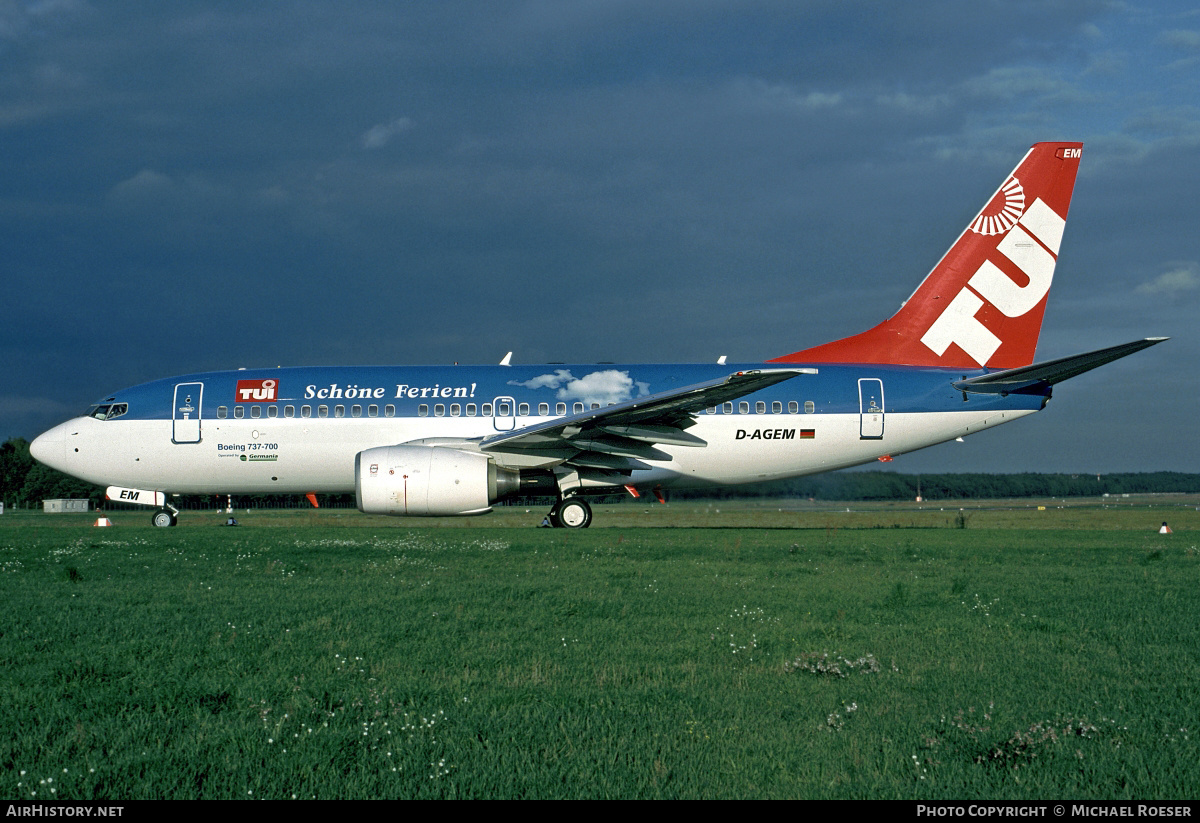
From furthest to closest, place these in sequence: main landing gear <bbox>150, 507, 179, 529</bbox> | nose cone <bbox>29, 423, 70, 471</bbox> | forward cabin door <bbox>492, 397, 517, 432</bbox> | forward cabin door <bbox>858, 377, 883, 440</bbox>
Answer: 1. nose cone <bbox>29, 423, 70, 471</bbox>
2. main landing gear <bbox>150, 507, 179, 529</bbox>
3. forward cabin door <bbox>858, 377, 883, 440</bbox>
4. forward cabin door <bbox>492, 397, 517, 432</bbox>

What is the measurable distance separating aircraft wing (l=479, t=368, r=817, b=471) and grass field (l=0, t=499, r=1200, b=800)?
7568 millimetres

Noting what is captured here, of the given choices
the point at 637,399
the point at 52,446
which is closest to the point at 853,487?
the point at 637,399

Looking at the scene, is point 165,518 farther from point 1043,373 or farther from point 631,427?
point 1043,373

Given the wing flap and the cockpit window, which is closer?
the wing flap

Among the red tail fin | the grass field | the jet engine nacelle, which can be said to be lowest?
the grass field

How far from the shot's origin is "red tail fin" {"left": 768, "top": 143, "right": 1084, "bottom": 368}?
21.5 meters

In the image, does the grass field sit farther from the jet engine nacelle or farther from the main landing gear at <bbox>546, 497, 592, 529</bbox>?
the main landing gear at <bbox>546, 497, 592, 529</bbox>

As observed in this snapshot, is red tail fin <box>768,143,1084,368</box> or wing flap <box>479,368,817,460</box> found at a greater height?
red tail fin <box>768,143,1084,368</box>

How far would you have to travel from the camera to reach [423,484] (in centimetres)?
1720

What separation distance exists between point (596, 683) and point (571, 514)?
14.6 metres

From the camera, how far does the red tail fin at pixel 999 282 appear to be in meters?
21.5

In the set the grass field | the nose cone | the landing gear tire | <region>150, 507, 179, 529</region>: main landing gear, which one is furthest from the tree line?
the grass field

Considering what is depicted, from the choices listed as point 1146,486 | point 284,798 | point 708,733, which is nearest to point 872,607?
point 708,733
